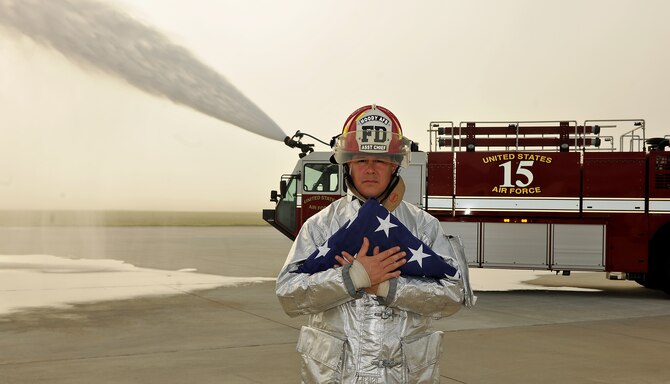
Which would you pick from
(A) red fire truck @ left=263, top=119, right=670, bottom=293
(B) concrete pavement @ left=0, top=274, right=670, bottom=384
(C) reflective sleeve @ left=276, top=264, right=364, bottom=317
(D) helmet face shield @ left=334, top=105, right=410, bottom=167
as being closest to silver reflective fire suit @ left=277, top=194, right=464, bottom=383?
(C) reflective sleeve @ left=276, top=264, right=364, bottom=317

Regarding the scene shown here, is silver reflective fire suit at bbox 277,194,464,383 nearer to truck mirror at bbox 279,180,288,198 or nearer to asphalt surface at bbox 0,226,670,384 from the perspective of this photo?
asphalt surface at bbox 0,226,670,384

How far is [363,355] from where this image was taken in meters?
2.92

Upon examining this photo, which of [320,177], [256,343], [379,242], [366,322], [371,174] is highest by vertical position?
[320,177]

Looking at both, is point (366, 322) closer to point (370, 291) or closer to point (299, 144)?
point (370, 291)

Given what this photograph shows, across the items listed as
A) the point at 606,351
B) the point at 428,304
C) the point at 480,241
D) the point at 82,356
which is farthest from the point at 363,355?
the point at 480,241

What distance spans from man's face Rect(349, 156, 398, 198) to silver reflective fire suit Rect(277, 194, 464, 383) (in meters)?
0.09

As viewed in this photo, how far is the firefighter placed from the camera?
2.85m

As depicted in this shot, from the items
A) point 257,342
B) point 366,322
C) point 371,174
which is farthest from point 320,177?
A: point 366,322

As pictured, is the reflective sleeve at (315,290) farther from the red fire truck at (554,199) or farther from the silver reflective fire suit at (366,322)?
the red fire truck at (554,199)

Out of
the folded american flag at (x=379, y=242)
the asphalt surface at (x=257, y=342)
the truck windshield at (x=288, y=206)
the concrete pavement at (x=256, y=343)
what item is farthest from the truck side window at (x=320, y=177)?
the folded american flag at (x=379, y=242)

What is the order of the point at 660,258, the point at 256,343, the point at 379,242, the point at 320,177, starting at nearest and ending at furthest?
the point at 379,242 → the point at 256,343 → the point at 660,258 → the point at 320,177

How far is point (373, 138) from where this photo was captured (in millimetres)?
3057

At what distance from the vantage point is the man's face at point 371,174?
10.2 feet

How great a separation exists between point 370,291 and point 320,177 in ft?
45.9
